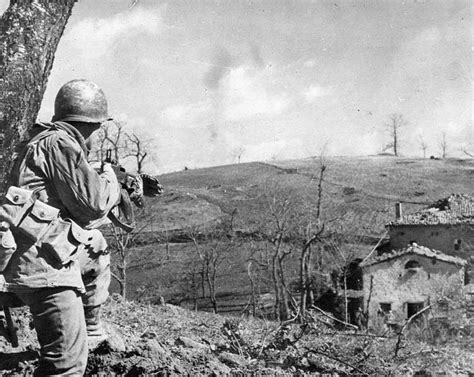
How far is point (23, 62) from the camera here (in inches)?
183

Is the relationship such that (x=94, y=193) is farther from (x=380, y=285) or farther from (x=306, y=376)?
(x=380, y=285)

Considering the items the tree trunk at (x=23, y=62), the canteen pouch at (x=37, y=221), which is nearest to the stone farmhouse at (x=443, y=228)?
the tree trunk at (x=23, y=62)

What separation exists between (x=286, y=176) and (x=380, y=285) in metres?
26.3

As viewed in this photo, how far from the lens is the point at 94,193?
2.93 meters

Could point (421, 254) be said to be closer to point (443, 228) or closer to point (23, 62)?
point (443, 228)

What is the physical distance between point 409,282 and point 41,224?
1268 inches

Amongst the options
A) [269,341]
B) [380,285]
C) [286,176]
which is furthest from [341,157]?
[269,341]

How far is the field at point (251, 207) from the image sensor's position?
38500mm

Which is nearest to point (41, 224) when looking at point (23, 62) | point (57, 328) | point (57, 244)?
point (57, 244)

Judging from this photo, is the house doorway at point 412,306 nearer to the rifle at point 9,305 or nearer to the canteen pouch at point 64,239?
the rifle at point 9,305

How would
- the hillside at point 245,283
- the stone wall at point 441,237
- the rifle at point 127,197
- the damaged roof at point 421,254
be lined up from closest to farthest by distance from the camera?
the rifle at point 127,197 < the hillside at point 245,283 < the damaged roof at point 421,254 < the stone wall at point 441,237

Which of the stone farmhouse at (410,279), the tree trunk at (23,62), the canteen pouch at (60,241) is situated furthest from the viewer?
the stone farmhouse at (410,279)

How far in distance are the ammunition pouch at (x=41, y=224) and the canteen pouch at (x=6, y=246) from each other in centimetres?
1

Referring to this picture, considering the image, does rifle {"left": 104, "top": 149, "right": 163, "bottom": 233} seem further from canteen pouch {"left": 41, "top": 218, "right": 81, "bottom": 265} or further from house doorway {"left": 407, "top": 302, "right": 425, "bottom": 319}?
house doorway {"left": 407, "top": 302, "right": 425, "bottom": 319}
